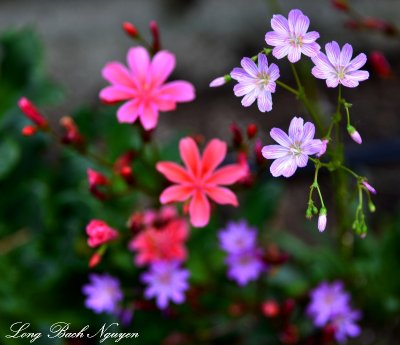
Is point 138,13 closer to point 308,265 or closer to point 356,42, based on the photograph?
point 356,42

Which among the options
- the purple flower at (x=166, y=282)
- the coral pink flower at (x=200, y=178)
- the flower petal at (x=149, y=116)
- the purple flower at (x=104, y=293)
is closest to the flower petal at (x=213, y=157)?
the coral pink flower at (x=200, y=178)

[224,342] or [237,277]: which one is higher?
[237,277]

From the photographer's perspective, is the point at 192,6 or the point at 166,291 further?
the point at 192,6

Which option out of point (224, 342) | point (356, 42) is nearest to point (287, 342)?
point (224, 342)

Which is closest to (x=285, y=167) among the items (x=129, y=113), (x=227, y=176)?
(x=227, y=176)

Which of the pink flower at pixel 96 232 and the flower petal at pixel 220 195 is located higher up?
the flower petal at pixel 220 195

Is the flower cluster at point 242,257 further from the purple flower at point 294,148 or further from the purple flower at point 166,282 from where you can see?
the purple flower at point 294,148

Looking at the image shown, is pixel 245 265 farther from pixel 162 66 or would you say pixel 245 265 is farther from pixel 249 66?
pixel 249 66
